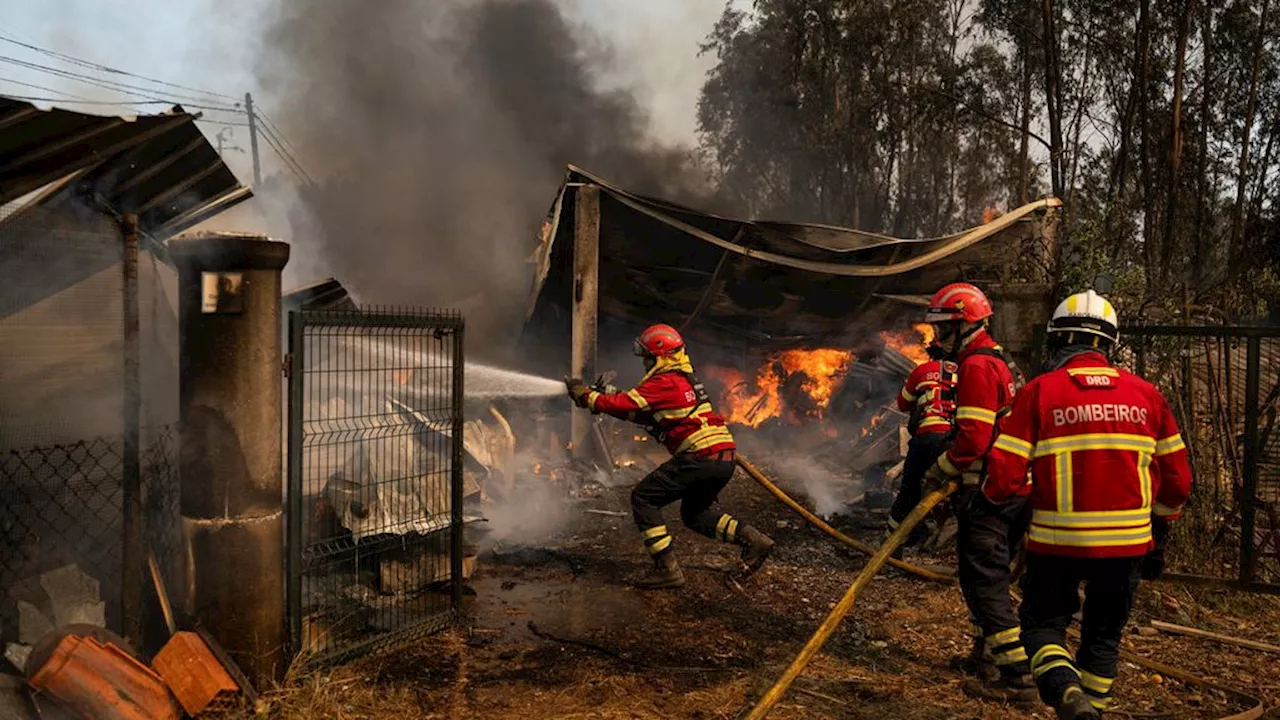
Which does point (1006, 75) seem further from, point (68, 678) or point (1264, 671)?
point (68, 678)

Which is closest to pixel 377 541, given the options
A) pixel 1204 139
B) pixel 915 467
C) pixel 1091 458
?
pixel 1091 458

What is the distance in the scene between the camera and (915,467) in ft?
21.0

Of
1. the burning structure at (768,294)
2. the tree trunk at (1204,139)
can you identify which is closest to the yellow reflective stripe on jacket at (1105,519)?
the burning structure at (768,294)

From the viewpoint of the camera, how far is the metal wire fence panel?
5.13 metres

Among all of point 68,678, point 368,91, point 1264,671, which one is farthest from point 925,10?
point 68,678

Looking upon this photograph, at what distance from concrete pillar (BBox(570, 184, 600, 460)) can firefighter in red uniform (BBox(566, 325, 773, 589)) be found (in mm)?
3671

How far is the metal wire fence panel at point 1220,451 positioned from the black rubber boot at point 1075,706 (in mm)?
2876

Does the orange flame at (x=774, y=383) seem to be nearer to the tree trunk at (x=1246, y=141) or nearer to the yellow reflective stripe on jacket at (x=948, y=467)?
the yellow reflective stripe on jacket at (x=948, y=467)

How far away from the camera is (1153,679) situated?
167 inches

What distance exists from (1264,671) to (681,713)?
3.22m

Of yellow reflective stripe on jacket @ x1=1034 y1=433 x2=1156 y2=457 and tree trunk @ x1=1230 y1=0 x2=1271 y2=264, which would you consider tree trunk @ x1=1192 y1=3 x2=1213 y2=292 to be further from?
yellow reflective stripe on jacket @ x1=1034 y1=433 x2=1156 y2=457

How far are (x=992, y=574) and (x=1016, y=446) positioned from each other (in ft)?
2.96

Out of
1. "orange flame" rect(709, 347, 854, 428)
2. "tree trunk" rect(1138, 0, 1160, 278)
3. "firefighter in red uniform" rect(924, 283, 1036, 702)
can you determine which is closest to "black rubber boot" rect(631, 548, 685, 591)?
"firefighter in red uniform" rect(924, 283, 1036, 702)

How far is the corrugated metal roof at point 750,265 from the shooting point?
933 cm
